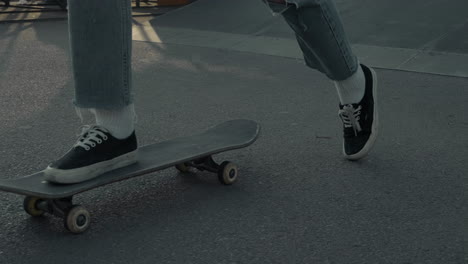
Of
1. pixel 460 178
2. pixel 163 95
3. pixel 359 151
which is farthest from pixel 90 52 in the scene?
pixel 163 95

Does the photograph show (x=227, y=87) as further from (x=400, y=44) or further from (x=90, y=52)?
(x=90, y=52)

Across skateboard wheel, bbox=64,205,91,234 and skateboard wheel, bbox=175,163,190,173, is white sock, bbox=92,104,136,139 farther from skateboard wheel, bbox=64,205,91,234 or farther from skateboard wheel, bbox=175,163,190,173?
skateboard wheel, bbox=175,163,190,173

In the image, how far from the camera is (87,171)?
107 inches

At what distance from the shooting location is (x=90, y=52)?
107 inches

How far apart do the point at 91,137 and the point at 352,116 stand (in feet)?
3.92

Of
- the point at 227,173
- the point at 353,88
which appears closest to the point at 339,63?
the point at 353,88

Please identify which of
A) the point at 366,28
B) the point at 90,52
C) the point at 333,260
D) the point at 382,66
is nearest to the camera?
the point at 333,260

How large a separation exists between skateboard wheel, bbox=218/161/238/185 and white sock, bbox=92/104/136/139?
472 mm

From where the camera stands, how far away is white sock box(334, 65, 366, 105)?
3.36 meters

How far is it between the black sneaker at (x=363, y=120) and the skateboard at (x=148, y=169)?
40 centimetres

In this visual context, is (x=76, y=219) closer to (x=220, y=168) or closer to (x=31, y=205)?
(x=31, y=205)

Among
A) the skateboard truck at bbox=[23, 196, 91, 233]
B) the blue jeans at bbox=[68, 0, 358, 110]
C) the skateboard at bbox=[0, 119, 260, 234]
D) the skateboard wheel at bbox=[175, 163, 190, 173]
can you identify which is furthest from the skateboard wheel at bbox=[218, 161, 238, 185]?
the skateboard truck at bbox=[23, 196, 91, 233]

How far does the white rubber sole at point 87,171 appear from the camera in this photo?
2.65 meters

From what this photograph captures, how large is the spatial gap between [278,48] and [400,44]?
3.18 ft
